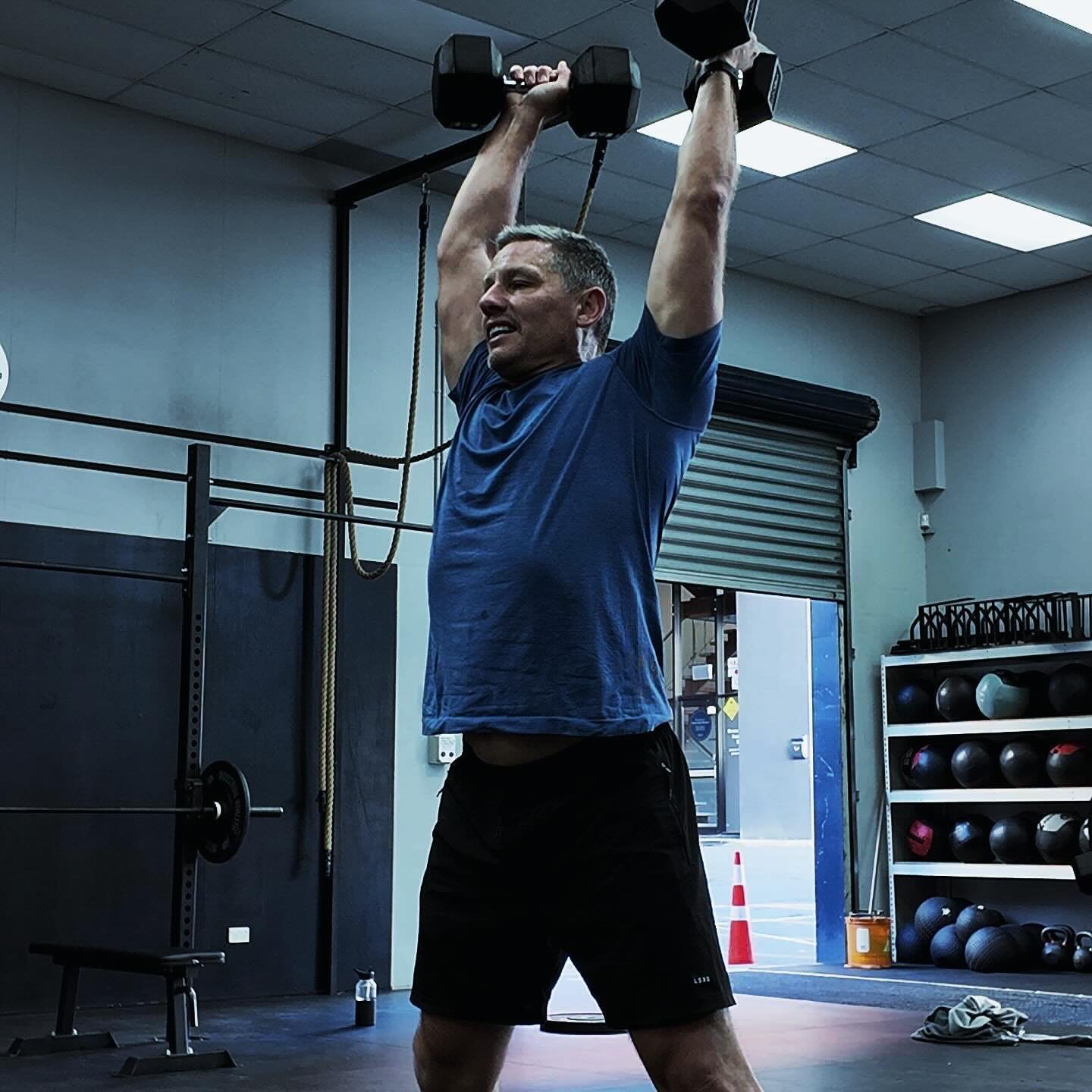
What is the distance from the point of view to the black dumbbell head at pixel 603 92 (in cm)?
189

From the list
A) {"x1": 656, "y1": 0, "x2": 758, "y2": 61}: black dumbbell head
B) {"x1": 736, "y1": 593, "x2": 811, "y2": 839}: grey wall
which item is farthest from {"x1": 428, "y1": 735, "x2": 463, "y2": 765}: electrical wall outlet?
{"x1": 736, "y1": 593, "x2": 811, "y2": 839}: grey wall

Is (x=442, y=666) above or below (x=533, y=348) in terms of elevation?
below

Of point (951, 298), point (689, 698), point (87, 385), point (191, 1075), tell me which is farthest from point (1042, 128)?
point (689, 698)

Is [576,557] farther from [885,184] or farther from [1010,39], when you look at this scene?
[885,184]

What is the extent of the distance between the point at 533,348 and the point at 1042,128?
14.5ft

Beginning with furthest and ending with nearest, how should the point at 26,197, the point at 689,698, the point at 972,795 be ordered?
the point at 689,698
the point at 972,795
the point at 26,197

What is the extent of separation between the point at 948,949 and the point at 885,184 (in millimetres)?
2999

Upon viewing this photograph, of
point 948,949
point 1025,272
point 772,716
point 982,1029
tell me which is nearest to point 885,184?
point 1025,272

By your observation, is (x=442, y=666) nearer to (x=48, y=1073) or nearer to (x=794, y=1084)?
(x=794, y=1084)

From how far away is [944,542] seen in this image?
7.50 m

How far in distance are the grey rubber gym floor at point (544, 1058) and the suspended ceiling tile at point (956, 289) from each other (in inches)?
135

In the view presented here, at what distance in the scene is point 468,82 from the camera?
6.30 feet

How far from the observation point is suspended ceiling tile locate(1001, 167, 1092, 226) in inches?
237

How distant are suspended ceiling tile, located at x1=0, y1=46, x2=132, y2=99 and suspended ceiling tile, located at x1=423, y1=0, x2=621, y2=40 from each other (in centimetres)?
115
